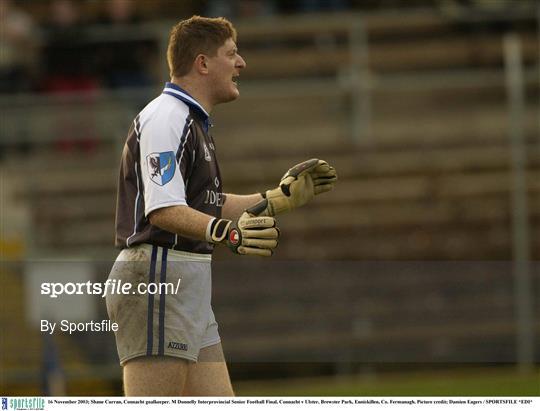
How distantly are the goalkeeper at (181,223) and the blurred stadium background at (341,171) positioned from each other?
521cm

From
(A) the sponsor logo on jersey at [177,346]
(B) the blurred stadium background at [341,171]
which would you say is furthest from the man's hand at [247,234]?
(B) the blurred stadium background at [341,171]

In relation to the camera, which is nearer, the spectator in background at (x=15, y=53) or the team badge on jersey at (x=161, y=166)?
the team badge on jersey at (x=161, y=166)

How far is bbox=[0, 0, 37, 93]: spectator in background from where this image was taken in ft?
43.8

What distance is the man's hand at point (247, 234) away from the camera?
→ 5.56m

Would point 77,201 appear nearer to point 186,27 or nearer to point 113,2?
point 113,2

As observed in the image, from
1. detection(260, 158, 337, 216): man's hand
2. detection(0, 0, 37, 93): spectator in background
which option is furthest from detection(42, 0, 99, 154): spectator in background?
detection(260, 158, 337, 216): man's hand

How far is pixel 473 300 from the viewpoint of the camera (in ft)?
41.1

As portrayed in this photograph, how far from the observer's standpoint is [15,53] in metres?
13.6

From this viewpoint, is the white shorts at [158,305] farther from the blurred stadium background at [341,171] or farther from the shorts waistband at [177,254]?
the blurred stadium background at [341,171]

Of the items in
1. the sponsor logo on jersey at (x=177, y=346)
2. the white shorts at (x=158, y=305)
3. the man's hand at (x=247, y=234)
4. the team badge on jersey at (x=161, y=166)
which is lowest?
the sponsor logo on jersey at (x=177, y=346)

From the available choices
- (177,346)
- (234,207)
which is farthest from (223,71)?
(177,346)

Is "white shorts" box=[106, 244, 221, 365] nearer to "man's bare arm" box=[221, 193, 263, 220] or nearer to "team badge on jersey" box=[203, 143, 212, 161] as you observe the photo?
"team badge on jersey" box=[203, 143, 212, 161]

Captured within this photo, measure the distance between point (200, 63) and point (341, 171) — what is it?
7.75 meters

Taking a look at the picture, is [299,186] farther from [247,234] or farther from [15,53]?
[15,53]
